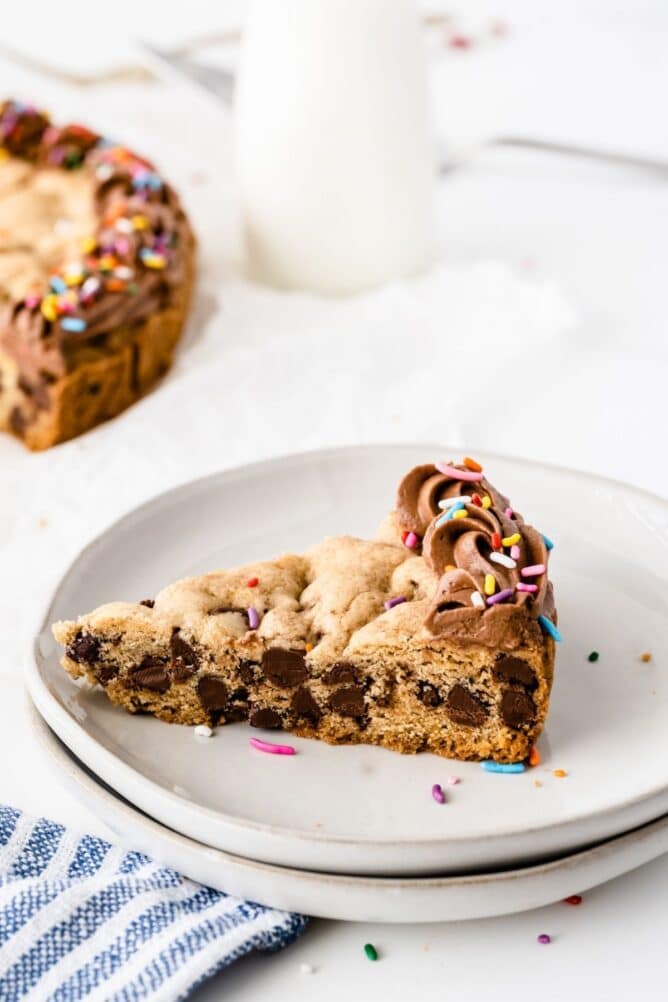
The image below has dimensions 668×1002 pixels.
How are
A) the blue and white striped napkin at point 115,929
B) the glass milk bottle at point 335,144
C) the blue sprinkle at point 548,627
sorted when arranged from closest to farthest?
the blue and white striped napkin at point 115,929 → the blue sprinkle at point 548,627 → the glass milk bottle at point 335,144

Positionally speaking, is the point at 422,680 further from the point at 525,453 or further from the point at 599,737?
the point at 525,453

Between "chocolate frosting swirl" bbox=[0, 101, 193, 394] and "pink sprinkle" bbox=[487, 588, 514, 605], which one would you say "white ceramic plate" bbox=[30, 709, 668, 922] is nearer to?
"pink sprinkle" bbox=[487, 588, 514, 605]

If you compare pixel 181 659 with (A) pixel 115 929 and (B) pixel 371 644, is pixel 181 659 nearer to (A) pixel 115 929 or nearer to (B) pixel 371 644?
(B) pixel 371 644

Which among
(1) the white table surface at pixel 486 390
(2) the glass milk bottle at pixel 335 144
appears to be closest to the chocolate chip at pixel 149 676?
(1) the white table surface at pixel 486 390

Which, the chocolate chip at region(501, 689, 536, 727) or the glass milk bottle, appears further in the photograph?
the glass milk bottle

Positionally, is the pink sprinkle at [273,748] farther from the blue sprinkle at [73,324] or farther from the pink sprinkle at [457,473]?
the blue sprinkle at [73,324]

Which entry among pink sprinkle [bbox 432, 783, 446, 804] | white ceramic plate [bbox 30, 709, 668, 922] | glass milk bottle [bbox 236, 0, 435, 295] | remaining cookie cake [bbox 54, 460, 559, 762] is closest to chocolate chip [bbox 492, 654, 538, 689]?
remaining cookie cake [bbox 54, 460, 559, 762]
